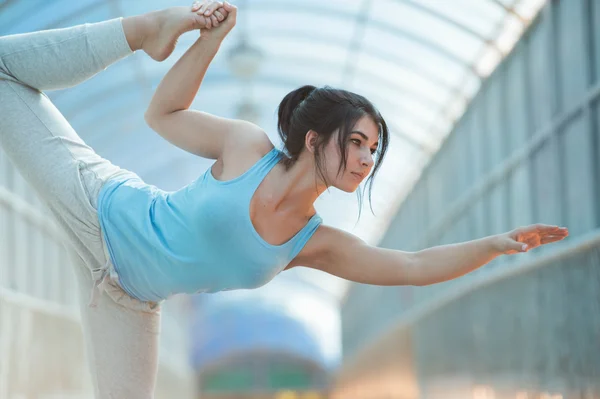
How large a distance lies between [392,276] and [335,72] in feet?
56.5

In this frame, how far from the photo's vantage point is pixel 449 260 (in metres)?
4.21

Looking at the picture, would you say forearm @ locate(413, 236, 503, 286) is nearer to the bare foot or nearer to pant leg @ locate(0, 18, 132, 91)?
the bare foot

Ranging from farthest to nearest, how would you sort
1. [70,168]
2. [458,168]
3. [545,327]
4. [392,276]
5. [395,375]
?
[395,375] < [458,168] < [545,327] < [392,276] < [70,168]

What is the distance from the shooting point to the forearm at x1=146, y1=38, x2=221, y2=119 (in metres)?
4.02

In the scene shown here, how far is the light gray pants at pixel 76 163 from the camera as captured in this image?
155 inches

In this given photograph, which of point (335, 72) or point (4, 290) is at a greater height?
point (335, 72)

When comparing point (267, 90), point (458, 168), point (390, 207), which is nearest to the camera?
point (458, 168)

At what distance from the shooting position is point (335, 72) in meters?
21.2

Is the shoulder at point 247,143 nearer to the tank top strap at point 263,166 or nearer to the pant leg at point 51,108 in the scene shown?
the tank top strap at point 263,166

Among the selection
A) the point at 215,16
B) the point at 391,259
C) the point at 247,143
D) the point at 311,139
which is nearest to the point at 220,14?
the point at 215,16

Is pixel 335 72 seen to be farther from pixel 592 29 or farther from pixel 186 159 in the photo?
pixel 592 29

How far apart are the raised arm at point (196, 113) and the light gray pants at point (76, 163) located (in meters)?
0.24

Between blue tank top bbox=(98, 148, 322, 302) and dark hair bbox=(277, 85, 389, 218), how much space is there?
10cm

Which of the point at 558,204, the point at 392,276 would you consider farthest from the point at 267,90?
the point at 392,276
